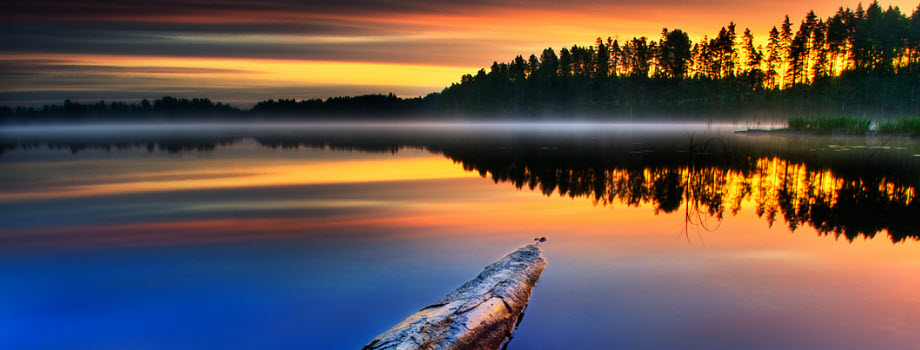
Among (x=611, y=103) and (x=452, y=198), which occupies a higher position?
(x=611, y=103)

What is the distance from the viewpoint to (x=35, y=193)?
15.7m

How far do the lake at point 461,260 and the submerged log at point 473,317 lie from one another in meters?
0.27

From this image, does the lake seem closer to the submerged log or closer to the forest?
the submerged log

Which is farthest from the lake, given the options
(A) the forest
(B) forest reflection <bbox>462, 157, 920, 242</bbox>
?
(A) the forest

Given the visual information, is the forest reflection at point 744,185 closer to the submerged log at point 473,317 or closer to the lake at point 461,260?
the lake at point 461,260

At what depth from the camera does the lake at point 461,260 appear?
537cm

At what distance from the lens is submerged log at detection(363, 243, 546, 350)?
4.21m

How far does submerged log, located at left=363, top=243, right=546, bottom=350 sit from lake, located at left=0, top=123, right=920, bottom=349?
27cm

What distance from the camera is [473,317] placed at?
4770mm

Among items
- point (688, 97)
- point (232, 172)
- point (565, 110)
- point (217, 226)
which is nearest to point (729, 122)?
point (688, 97)

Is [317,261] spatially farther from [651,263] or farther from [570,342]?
[651,263]

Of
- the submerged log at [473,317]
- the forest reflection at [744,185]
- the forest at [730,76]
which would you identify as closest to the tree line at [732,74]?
the forest at [730,76]

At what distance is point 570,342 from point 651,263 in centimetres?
309

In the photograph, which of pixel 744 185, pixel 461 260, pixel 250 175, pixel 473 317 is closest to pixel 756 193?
pixel 744 185
